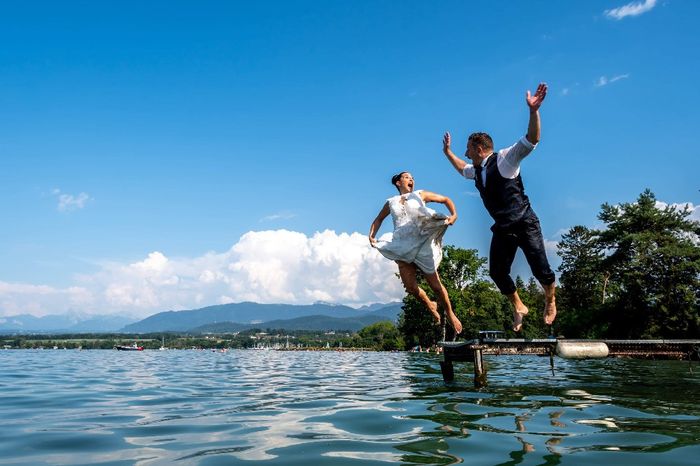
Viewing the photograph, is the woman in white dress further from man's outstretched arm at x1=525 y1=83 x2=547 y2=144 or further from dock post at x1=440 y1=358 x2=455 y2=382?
dock post at x1=440 y1=358 x2=455 y2=382

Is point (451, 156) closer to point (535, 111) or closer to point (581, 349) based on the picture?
point (535, 111)

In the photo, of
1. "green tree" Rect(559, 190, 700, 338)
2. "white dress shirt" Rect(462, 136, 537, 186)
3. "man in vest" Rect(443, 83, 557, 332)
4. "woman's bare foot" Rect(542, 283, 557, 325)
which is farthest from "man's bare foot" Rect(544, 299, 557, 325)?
"green tree" Rect(559, 190, 700, 338)

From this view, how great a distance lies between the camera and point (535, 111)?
258 inches

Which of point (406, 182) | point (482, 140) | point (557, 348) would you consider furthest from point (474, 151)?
point (557, 348)

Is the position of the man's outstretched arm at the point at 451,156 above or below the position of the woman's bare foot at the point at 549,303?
above

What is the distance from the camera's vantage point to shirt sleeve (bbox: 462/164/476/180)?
26.3 ft

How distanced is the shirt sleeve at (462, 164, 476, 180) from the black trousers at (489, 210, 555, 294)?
0.90 meters

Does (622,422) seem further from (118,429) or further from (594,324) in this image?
(594,324)

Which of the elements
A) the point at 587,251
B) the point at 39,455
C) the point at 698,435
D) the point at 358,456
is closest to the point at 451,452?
the point at 358,456

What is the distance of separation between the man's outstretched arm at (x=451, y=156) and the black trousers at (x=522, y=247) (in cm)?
121

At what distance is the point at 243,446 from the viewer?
15.0ft

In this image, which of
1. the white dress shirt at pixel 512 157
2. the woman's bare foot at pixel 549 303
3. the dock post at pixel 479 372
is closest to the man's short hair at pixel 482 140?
the white dress shirt at pixel 512 157

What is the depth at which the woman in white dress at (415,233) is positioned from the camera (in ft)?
27.5

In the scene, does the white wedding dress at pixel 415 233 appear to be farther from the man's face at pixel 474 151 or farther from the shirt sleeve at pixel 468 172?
the man's face at pixel 474 151
